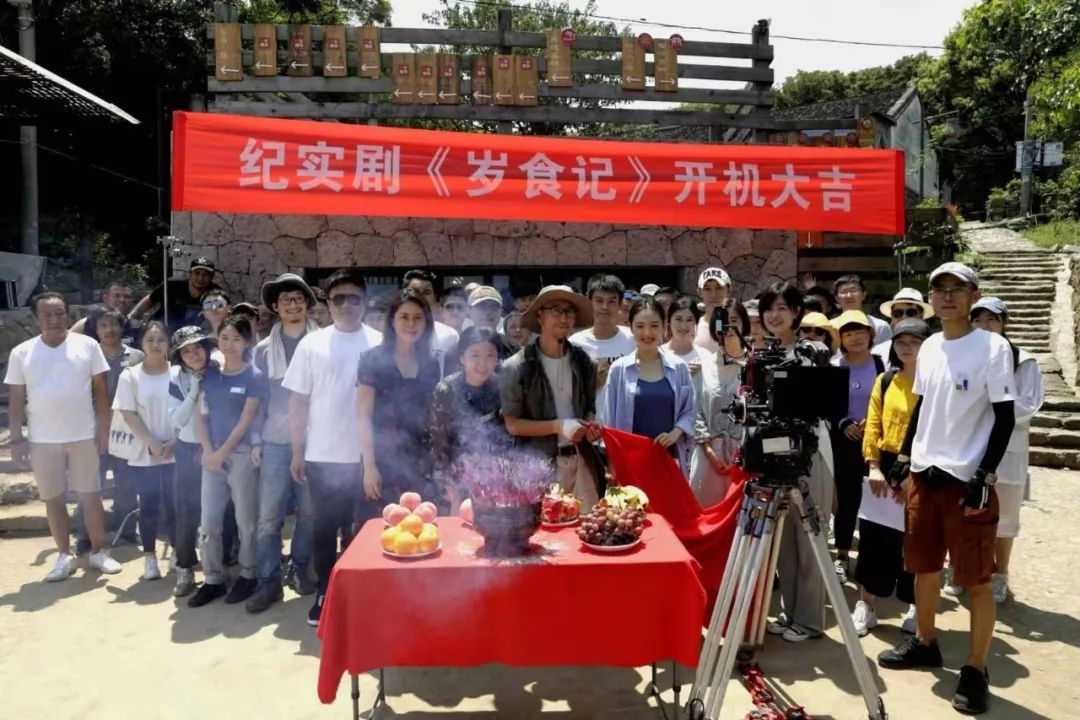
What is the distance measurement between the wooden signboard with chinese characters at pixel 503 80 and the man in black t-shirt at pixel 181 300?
3.51 metres

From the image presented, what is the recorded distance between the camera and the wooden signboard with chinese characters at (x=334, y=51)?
25.1ft

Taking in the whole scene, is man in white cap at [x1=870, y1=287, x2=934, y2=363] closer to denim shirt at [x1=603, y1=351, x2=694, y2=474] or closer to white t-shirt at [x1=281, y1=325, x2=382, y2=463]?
denim shirt at [x1=603, y1=351, x2=694, y2=474]

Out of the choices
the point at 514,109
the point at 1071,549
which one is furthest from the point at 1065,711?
the point at 514,109

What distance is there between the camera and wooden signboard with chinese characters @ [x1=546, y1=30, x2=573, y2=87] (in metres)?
7.87

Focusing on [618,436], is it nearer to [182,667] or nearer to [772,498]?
[772,498]

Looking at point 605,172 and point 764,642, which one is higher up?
point 605,172

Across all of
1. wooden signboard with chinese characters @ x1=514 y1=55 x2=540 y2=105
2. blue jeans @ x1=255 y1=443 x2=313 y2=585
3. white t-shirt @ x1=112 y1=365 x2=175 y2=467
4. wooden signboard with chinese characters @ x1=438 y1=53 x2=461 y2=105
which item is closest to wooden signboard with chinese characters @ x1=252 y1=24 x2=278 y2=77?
wooden signboard with chinese characters @ x1=438 y1=53 x2=461 y2=105

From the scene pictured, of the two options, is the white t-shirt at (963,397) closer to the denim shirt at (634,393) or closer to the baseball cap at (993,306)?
the denim shirt at (634,393)

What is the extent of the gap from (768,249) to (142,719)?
7.60 metres

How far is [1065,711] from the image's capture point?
3.29 m

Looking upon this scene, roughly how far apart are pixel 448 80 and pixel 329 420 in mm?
4929

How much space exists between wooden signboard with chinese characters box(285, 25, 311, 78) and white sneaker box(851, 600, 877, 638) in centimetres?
711

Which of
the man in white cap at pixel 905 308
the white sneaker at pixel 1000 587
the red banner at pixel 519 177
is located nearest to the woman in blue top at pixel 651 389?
the man in white cap at pixel 905 308

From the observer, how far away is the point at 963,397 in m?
3.25
